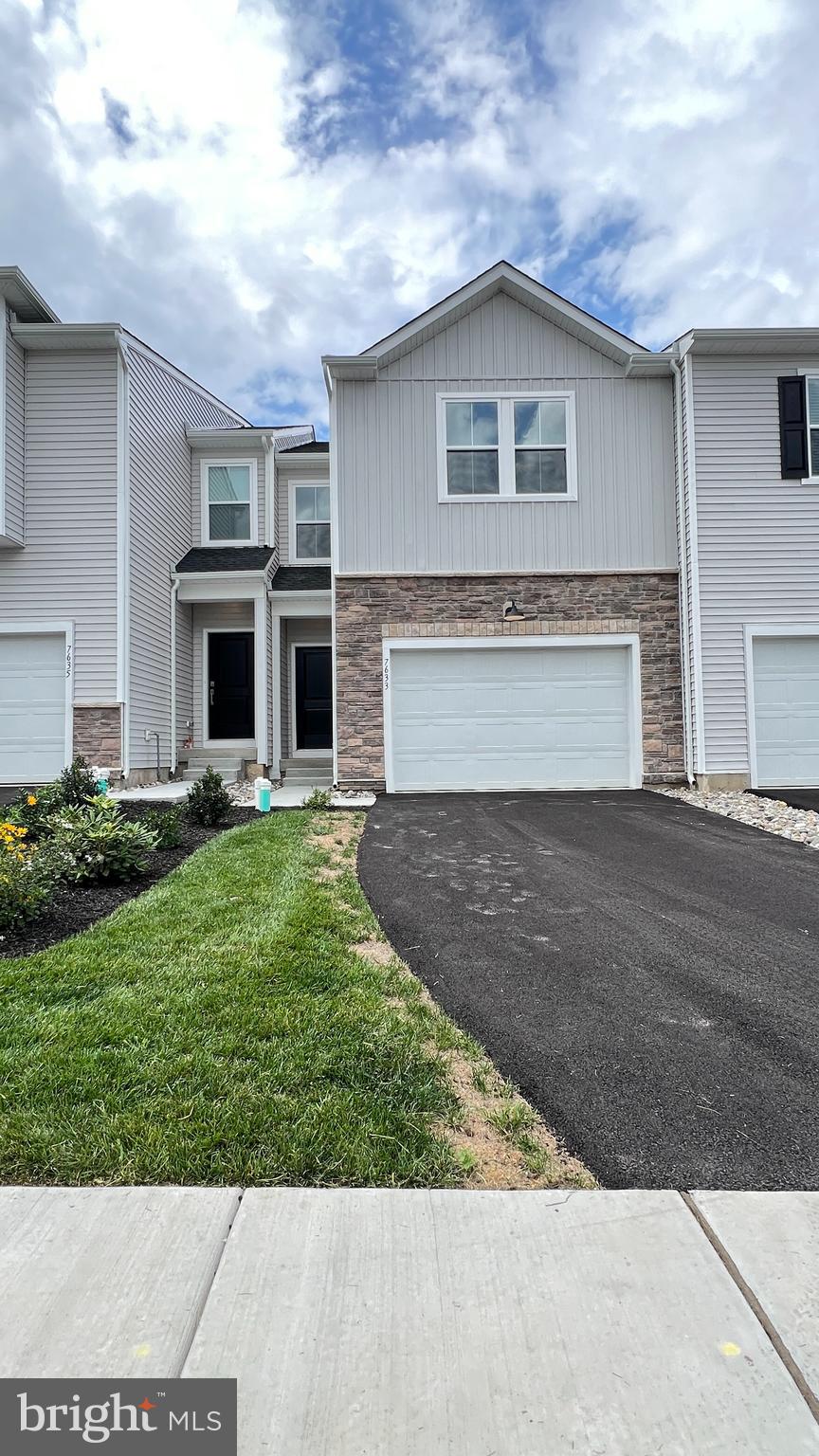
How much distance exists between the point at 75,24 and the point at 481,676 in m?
11.1

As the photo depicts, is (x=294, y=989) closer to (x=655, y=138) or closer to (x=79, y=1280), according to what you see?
(x=79, y=1280)

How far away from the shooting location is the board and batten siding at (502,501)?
10922 mm

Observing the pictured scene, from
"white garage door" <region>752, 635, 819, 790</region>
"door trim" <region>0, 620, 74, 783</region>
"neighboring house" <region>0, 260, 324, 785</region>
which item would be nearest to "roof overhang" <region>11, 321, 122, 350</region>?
"neighboring house" <region>0, 260, 324, 785</region>

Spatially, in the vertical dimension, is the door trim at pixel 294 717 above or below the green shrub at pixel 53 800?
above

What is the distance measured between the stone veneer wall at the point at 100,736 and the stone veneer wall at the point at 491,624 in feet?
10.8

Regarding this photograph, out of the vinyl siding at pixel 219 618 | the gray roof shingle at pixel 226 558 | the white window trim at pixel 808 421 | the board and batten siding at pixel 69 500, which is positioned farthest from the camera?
the vinyl siding at pixel 219 618

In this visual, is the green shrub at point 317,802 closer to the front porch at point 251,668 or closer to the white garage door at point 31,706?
the front porch at point 251,668

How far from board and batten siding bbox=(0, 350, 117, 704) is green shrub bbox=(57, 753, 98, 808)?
2.48m

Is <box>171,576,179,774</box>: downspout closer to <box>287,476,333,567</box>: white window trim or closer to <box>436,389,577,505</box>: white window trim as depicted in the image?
<box>287,476,333,567</box>: white window trim

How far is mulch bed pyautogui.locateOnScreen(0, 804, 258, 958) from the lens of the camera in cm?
403

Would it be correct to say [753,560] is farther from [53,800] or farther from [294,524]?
[53,800]

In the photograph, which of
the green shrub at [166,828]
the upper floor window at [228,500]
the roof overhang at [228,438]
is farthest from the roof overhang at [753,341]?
the green shrub at [166,828]

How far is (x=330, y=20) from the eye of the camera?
1038cm

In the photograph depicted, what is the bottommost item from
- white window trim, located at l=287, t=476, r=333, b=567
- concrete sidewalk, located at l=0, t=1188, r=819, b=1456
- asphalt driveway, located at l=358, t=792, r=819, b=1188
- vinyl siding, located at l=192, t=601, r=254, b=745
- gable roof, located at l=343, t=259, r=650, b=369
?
concrete sidewalk, located at l=0, t=1188, r=819, b=1456
